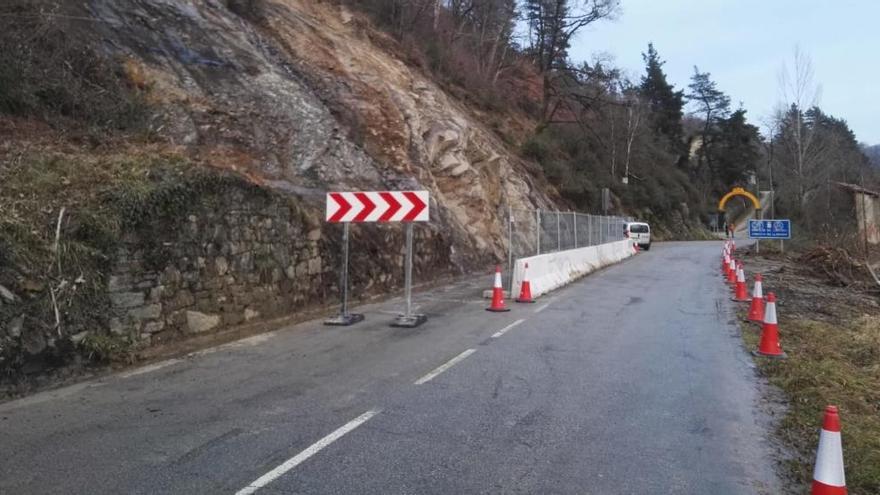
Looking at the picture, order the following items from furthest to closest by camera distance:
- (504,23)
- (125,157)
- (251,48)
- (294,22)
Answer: (504,23) → (294,22) → (251,48) → (125,157)

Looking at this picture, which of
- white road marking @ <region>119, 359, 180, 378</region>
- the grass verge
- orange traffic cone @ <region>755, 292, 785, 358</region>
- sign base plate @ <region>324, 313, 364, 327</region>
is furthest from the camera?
sign base plate @ <region>324, 313, 364, 327</region>

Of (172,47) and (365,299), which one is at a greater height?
(172,47)

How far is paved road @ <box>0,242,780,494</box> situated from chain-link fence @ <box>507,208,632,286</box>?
30.8 ft

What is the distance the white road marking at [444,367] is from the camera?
7.30m

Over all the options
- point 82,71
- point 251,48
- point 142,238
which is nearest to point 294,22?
point 251,48

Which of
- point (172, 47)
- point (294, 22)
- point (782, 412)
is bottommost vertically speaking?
point (782, 412)

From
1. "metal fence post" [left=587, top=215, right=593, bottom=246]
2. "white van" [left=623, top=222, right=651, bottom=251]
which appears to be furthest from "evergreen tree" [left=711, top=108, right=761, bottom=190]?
"metal fence post" [left=587, top=215, right=593, bottom=246]

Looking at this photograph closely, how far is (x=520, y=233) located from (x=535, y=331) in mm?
13625

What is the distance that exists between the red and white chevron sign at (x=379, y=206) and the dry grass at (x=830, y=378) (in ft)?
18.6

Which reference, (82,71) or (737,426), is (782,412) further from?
(82,71)

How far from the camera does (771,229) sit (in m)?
32.8

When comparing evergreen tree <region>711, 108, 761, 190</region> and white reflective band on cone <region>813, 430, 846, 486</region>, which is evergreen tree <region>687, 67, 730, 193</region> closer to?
evergreen tree <region>711, 108, 761, 190</region>

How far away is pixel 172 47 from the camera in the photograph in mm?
16766

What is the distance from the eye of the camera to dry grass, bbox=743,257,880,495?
16.4 ft
